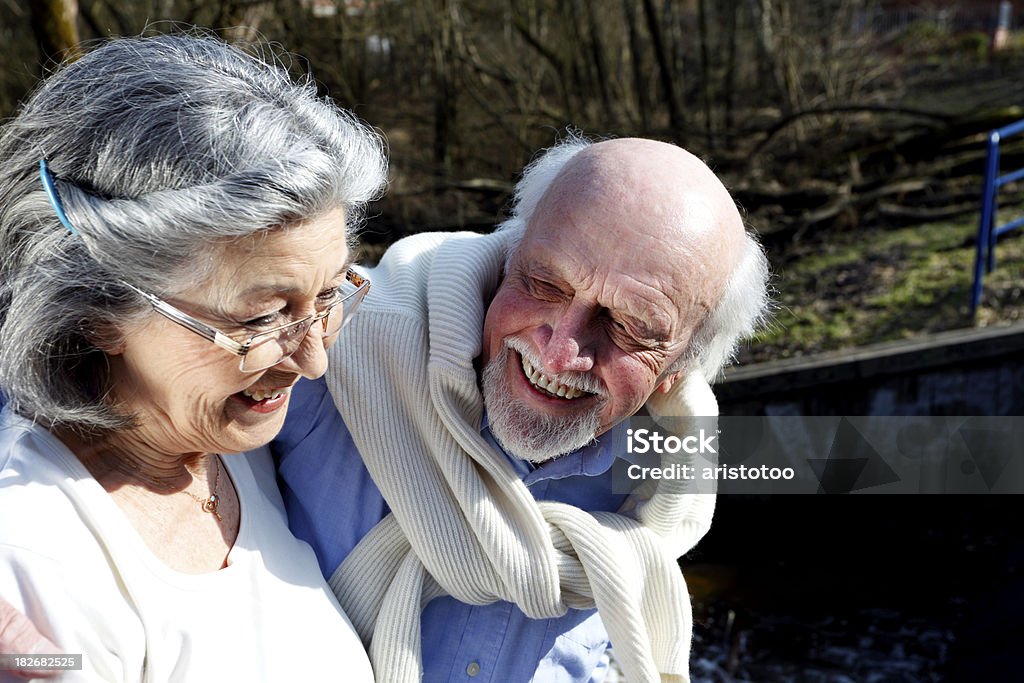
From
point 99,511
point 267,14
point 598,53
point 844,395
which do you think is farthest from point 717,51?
point 99,511

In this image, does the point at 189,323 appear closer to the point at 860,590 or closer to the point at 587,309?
the point at 587,309

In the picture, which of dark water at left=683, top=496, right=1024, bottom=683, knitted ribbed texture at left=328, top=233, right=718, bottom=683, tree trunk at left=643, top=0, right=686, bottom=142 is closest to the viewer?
knitted ribbed texture at left=328, top=233, right=718, bottom=683

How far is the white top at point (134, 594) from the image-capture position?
58.4 inches

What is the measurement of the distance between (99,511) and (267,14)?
723 cm

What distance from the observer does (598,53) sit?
9.83m

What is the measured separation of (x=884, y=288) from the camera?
720 cm

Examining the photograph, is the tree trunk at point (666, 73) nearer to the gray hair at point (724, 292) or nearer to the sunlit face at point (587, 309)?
the gray hair at point (724, 292)

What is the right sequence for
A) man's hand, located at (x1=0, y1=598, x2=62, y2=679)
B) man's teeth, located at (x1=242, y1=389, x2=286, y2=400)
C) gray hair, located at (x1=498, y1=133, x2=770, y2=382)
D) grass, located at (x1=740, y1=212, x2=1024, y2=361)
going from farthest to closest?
grass, located at (x1=740, y1=212, x2=1024, y2=361) → gray hair, located at (x1=498, y1=133, x2=770, y2=382) → man's teeth, located at (x1=242, y1=389, x2=286, y2=400) → man's hand, located at (x1=0, y1=598, x2=62, y2=679)

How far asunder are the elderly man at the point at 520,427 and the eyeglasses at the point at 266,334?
329 millimetres

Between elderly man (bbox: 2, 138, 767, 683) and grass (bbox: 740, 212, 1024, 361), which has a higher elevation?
elderly man (bbox: 2, 138, 767, 683)

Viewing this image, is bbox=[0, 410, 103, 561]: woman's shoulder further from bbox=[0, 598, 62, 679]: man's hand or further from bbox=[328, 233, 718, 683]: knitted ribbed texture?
bbox=[328, 233, 718, 683]: knitted ribbed texture

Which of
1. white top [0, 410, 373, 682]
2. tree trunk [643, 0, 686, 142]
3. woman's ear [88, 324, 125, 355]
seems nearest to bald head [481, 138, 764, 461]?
white top [0, 410, 373, 682]

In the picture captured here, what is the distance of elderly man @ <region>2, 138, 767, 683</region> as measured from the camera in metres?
2.06

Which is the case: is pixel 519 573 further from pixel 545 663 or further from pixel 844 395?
pixel 844 395
